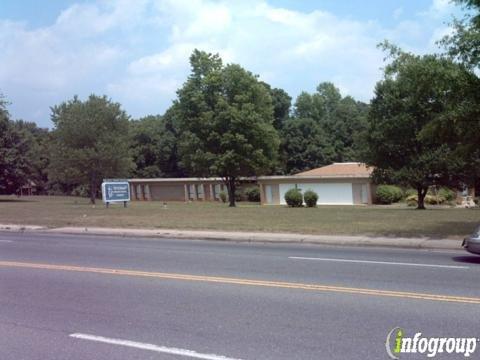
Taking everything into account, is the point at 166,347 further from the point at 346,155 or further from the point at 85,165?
the point at 346,155

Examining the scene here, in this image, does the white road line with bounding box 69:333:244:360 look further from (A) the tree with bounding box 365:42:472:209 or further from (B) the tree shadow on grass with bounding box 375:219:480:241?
(A) the tree with bounding box 365:42:472:209

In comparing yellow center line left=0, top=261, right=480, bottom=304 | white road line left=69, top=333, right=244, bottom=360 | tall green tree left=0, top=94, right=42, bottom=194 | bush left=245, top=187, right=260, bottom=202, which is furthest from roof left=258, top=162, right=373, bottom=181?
white road line left=69, top=333, right=244, bottom=360

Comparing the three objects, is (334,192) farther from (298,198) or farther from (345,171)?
(298,198)

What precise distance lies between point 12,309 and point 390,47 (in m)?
13.8

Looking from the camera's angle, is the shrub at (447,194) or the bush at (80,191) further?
the bush at (80,191)

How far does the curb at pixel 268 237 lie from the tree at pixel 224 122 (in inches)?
800

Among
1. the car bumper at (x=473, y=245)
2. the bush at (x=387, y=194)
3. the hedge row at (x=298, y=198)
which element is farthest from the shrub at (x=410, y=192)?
the car bumper at (x=473, y=245)

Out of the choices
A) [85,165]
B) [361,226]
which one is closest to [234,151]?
[85,165]

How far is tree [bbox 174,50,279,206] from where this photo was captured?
136 ft

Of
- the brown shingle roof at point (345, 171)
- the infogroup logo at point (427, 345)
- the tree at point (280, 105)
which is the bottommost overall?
the infogroup logo at point (427, 345)

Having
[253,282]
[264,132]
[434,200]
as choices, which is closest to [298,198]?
[264,132]

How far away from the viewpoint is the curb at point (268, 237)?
598 inches

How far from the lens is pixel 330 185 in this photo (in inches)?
2051

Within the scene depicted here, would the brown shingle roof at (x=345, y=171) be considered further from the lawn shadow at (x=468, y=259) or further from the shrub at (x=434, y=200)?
the lawn shadow at (x=468, y=259)
